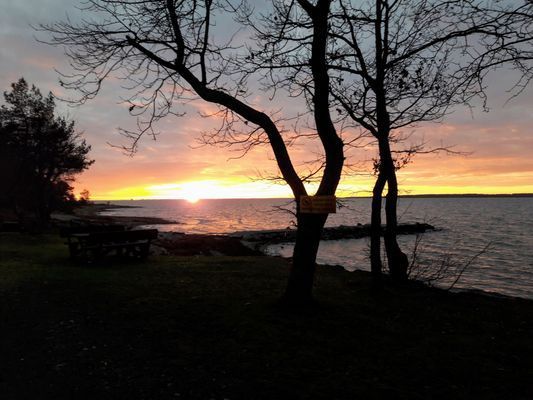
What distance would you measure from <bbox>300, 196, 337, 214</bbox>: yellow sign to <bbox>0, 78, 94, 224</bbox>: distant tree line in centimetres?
2838

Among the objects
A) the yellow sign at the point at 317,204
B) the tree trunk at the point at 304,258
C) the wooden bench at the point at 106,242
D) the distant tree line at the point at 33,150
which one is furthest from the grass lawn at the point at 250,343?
the distant tree line at the point at 33,150

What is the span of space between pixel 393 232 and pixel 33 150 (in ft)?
104

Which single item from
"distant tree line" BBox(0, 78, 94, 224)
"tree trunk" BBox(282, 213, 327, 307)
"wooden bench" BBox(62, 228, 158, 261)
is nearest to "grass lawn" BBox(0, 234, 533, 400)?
"tree trunk" BBox(282, 213, 327, 307)

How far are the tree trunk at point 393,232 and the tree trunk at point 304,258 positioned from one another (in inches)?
139

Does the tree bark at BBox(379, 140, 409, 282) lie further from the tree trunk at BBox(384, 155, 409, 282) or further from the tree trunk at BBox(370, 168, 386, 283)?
the tree trunk at BBox(370, 168, 386, 283)

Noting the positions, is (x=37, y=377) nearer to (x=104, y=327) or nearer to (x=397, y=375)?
(x=104, y=327)

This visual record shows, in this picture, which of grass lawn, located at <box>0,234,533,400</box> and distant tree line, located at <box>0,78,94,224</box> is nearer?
grass lawn, located at <box>0,234,533,400</box>

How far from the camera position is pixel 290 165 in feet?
26.1

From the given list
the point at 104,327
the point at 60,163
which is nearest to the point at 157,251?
the point at 104,327

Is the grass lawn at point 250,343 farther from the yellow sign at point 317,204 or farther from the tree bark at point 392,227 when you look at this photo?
the yellow sign at point 317,204

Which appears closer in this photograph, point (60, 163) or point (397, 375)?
point (397, 375)

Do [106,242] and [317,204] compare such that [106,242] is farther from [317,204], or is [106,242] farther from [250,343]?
[250,343]

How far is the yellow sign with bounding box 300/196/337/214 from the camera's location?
286 inches

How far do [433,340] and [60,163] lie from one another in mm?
36952
